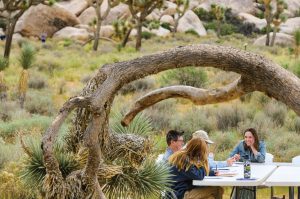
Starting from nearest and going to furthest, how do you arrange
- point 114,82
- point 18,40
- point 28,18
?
point 114,82, point 18,40, point 28,18

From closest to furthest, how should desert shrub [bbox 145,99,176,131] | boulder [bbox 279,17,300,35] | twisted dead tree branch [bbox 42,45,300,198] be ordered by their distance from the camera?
twisted dead tree branch [bbox 42,45,300,198], desert shrub [bbox 145,99,176,131], boulder [bbox 279,17,300,35]

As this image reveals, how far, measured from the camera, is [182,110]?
56.6 ft

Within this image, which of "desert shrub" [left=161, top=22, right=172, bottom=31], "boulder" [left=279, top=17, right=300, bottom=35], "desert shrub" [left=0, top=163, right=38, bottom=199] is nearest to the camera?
"desert shrub" [left=0, top=163, right=38, bottom=199]

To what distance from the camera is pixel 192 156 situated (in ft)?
21.1

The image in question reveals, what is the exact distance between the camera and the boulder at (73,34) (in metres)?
42.8

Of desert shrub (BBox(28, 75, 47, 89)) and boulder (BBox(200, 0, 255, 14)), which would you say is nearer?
desert shrub (BBox(28, 75, 47, 89))

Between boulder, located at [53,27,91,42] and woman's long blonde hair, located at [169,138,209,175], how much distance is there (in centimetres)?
3638

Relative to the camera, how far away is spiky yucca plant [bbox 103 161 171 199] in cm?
527

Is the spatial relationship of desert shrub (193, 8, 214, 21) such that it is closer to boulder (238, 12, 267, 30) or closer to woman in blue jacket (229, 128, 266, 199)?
boulder (238, 12, 267, 30)

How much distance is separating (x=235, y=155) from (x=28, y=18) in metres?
37.1

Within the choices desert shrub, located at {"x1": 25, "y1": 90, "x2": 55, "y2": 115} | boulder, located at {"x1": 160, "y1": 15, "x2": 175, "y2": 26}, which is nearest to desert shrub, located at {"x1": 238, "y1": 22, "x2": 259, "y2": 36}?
boulder, located at {"x1": 160, "y1": 15, "x2": 175, "y2": 26}

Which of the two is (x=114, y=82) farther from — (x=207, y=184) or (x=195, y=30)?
(x=195, y=30)

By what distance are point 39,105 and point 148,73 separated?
46.7 ft

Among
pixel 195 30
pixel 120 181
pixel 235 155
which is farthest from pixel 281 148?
pixel 195 30
